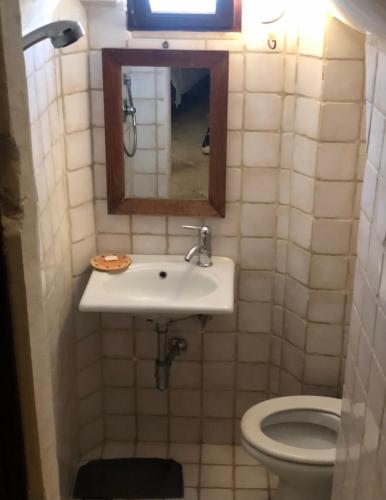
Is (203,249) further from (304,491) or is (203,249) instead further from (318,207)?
(304,491)

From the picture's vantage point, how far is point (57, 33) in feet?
4.14

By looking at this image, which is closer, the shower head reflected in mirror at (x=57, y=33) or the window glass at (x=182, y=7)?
the shower head reflected in mirror at (x=57, y=33)

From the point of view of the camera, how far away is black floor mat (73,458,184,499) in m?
2.43

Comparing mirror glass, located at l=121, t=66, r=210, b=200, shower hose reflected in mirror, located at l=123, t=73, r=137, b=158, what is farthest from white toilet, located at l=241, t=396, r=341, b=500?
shower hose reflected in mirror, located at l=123, t=73, r=137, b=158

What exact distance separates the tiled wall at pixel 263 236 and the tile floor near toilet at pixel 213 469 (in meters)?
0.04

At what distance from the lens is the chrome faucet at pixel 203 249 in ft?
7.59

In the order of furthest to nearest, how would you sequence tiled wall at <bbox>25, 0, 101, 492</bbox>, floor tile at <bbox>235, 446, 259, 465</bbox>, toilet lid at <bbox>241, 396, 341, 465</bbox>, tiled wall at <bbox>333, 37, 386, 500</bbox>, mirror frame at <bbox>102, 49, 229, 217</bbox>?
floor tile at <bbox>235, 446, 259, 465</bbox> < mirror frame at <bbox>102, 49, 229, 217</bbox> < toilet lid at <bbox>241, 396, 341, 465</bbox> < tiled wall at <bbox>25, 0, 101, 492</bbox> < tiled wall at <bbox>333, 37, 386, 500</bbox>

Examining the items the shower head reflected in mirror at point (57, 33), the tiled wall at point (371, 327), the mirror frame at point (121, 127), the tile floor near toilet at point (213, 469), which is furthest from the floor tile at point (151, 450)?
the shower head reflected in mirror at point (57, 33)

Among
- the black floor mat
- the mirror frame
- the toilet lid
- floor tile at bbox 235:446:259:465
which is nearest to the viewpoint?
the toilet lid

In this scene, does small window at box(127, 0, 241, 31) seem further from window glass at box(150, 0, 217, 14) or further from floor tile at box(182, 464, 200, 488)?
floor tile at box(182, 464, 200, 488)

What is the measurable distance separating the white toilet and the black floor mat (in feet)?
1.36

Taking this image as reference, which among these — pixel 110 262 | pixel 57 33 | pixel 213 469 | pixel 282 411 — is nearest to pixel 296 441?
pixel 282 411

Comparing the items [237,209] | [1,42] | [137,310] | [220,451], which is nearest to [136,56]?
[237,209]

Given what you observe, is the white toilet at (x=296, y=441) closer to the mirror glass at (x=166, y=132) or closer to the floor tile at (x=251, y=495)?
the floor tile at (x=251, y=495)
